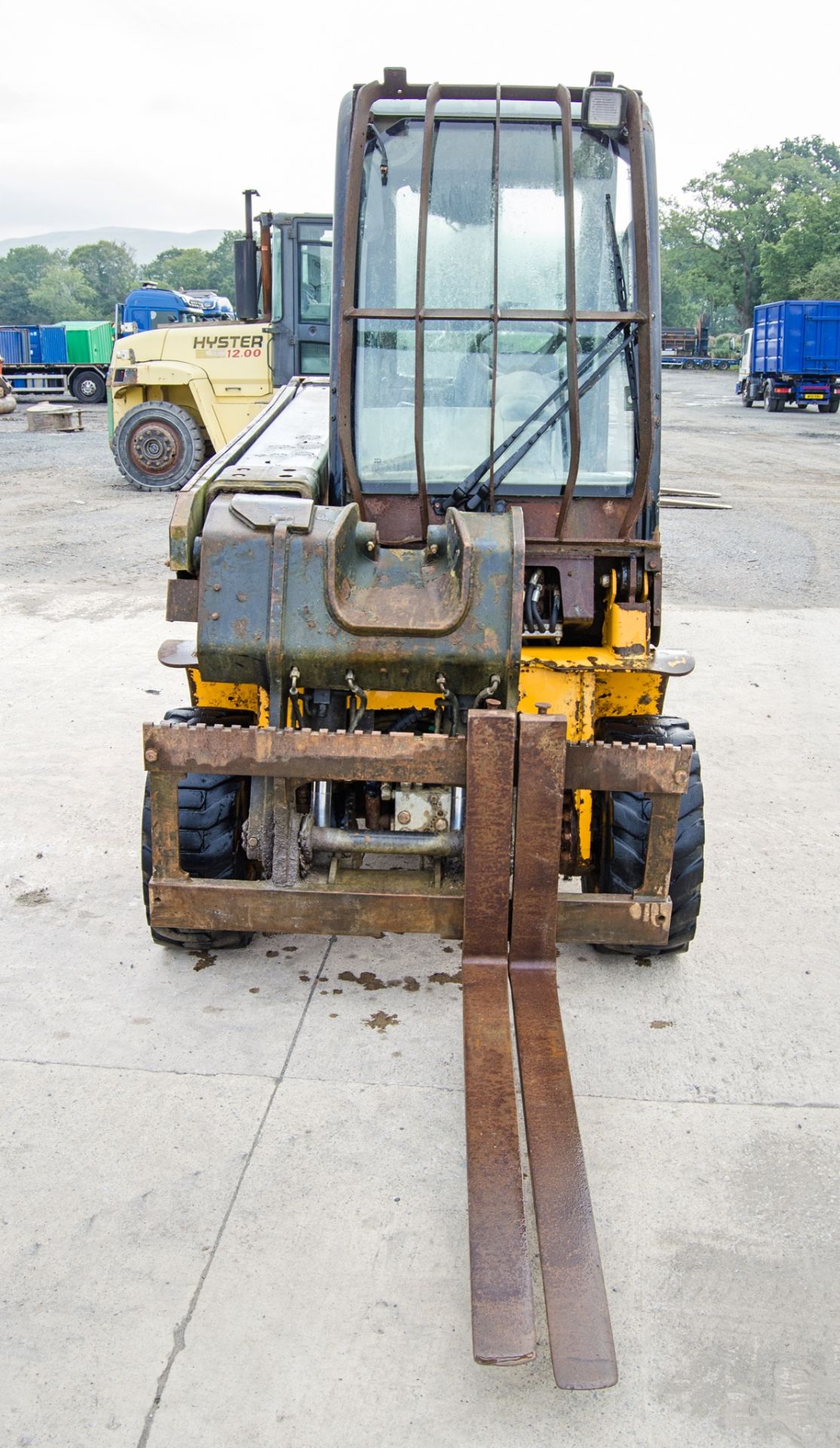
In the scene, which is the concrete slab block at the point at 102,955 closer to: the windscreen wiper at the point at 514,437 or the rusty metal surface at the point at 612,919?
the rusty metal surface at the point at 612,919

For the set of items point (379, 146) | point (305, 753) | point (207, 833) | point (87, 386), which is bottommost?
point (207, 833)

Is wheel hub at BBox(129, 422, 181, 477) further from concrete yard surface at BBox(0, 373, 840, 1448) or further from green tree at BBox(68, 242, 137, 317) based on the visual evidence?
green tree at BBox(68, 242, 137, 317)

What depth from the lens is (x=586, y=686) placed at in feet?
13.4

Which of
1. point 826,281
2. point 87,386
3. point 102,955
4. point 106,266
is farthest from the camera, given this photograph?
point 106,266

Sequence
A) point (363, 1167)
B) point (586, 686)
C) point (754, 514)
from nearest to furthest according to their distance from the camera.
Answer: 1. point (363, 1167)
2. point (586, 686)
3. point (754, 514)

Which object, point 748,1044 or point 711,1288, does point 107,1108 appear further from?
point 748,1044

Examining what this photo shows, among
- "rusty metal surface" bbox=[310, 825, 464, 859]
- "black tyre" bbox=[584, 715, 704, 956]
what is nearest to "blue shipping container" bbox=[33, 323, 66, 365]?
"black tyre" bbox=[584, 715, 704, 956]

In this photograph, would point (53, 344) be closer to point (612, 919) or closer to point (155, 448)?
point (155, 448)

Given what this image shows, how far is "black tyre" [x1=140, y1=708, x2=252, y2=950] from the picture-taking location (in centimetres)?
411

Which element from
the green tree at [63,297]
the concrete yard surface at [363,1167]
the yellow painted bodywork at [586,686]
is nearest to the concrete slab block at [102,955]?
the concrete yard surface at [363,1167]

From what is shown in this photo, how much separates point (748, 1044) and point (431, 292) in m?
2.68

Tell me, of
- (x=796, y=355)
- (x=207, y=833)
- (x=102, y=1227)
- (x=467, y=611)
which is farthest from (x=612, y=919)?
(x=796, y=355)

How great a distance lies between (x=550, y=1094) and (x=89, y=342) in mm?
33360

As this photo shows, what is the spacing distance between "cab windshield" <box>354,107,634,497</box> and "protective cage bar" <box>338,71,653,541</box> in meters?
0.05
